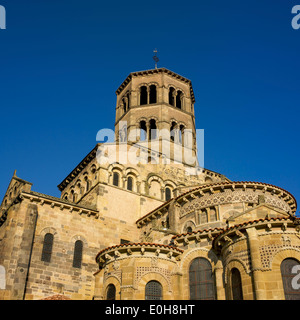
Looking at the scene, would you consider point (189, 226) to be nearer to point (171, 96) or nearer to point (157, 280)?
point (157, 280)

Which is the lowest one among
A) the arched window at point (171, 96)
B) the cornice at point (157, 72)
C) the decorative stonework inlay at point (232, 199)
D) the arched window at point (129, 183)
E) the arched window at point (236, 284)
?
the arched window at point (236, 284)

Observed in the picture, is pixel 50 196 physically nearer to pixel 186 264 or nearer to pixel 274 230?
pixel 186 264

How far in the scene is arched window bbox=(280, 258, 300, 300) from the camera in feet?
51.0

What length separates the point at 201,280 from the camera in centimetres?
1969

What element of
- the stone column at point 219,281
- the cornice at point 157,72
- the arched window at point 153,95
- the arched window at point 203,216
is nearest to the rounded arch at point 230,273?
the stone column at point 219,281

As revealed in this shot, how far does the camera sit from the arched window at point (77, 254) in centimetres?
2552

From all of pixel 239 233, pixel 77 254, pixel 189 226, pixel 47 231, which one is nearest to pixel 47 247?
pixel 47 231

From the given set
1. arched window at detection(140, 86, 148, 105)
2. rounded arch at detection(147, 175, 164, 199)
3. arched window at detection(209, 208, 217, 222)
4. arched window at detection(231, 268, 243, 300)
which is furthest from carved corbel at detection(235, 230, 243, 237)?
arched window at detection(140, 86, 148, 105)

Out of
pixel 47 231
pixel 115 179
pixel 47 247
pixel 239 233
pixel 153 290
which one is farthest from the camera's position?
pixel 115 179

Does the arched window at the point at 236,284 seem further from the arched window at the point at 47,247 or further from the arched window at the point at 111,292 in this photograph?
the arched window at the point at 47,247

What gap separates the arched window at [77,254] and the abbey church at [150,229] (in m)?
0.07

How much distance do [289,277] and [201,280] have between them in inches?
200

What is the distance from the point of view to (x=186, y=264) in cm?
2042
